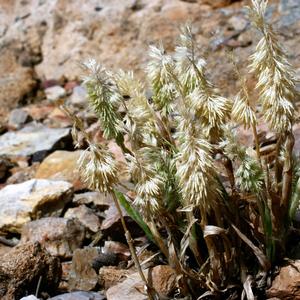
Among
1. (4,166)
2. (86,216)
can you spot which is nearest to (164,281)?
(86,216)

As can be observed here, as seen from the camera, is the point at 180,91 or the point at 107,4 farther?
the point at 107,4

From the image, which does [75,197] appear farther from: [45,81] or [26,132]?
[45,81]

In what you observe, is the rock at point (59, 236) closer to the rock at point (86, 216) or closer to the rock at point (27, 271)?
the rock at point (86, 216)

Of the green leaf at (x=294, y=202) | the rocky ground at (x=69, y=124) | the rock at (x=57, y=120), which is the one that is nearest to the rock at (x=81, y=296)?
the rocky ground at (x=69, y=124)

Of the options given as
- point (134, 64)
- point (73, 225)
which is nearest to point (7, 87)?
point (134, 64)

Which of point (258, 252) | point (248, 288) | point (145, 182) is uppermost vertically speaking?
point (145, 182)

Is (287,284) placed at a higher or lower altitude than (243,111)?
lower

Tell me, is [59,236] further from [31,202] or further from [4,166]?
[4,166]
